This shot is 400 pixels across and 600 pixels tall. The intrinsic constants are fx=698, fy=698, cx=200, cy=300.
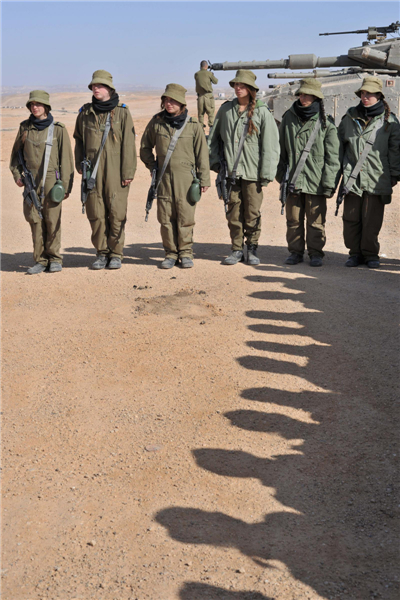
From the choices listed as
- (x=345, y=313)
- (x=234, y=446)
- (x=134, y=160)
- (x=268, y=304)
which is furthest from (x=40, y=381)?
(x=134, y=160)

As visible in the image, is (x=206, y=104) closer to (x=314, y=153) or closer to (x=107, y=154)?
(x=314, y=153)

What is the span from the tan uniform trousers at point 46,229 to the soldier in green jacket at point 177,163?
1079 millimetres

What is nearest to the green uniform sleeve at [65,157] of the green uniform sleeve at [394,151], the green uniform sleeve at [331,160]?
the green uniform sleeve at [331,160]

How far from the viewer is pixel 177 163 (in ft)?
23.7

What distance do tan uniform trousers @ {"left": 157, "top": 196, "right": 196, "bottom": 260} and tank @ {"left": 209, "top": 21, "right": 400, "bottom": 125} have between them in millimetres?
7377

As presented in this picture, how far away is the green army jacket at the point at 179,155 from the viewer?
7199mm

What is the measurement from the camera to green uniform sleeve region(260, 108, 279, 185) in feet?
23.5

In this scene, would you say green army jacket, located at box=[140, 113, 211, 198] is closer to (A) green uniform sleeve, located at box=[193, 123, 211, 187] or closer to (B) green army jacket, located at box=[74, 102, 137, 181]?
(A) green uniform sleeve, located at box=[193, 123, 211, 187]

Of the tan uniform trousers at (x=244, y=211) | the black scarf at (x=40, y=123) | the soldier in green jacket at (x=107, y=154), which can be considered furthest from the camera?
the tan uniform trousers at (x=244, y=211)

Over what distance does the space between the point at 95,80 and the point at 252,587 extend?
5.41 metres

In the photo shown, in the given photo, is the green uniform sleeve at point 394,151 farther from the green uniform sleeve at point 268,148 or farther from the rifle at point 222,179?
the rifle at point 222,179

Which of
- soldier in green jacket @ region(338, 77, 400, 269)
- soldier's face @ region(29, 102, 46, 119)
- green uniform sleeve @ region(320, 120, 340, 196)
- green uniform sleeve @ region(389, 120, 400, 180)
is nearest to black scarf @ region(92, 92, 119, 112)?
soldier's face @ region(29, 102, 46, 119)

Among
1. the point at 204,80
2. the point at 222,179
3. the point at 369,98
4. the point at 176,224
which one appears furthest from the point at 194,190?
the point at 204,80

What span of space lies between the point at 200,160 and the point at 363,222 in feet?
6.22
